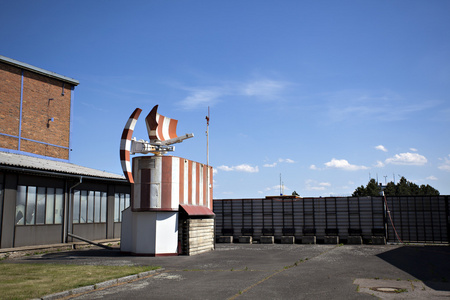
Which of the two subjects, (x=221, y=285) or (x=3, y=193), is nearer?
(x=221, y=285)

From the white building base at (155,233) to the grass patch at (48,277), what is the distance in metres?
4.99

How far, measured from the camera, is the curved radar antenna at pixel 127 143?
21797 millimetres

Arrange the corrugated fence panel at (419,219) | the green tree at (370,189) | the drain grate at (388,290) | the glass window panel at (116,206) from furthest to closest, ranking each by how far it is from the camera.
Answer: the green tree at (370,189)
the glass window panel at (116,206)
the corrugated fence panel at (419,219)
the drain grate at (388,290)

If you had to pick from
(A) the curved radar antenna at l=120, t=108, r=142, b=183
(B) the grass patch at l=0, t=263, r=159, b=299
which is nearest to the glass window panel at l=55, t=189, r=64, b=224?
(A) the curved radar antenna at l=120, t=108, r=142, b=183

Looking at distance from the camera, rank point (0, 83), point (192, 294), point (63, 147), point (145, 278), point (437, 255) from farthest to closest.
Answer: point (63, 147), point (0, 83), point (437, 255), point (145, 278), point (192, 294)

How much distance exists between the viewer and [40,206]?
971 inches

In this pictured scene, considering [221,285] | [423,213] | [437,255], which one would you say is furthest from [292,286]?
[423,213]

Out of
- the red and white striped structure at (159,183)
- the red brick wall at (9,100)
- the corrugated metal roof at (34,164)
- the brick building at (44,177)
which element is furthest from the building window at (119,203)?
the red and white striped structure at (159,183)

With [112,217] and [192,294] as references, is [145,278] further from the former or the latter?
[112,217]

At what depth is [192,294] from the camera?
11.7 m

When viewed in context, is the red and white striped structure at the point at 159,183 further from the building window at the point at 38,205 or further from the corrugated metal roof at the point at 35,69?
the corrugated metal roof at the point at 35,69

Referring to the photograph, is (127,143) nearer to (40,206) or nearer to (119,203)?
(40,206)

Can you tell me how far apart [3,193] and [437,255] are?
23660 mm

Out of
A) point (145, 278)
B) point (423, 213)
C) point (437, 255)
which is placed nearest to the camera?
point (145, 278)
